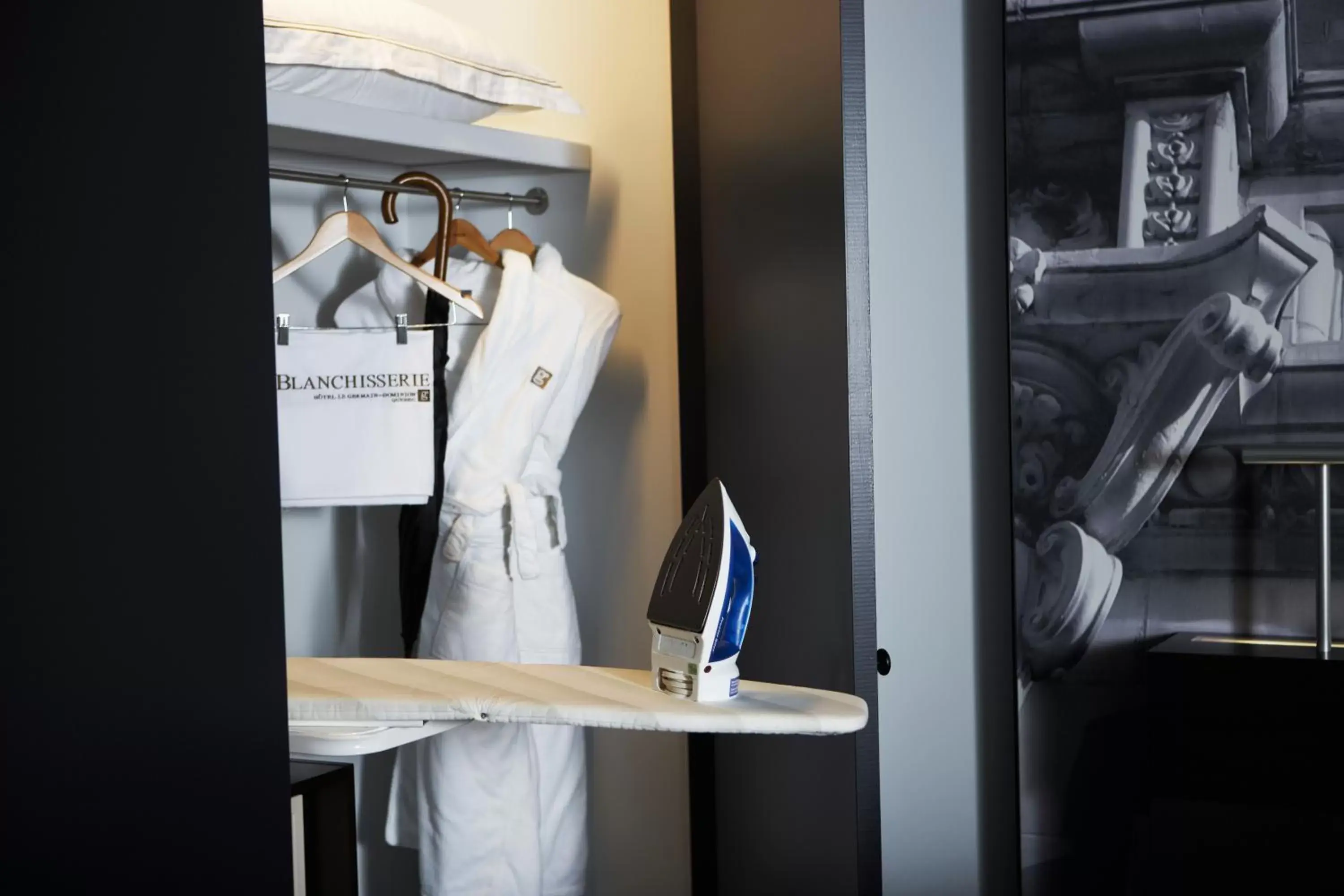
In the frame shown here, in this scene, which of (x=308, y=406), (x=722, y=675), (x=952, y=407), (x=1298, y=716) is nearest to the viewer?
(x=722, y=675)

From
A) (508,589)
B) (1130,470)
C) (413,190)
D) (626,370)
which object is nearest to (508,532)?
(508,589)

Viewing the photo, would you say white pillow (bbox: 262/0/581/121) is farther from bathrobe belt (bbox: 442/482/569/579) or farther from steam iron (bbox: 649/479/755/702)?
steam iron (bbox: 649/479/755/702)

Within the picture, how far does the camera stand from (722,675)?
4.11 feet

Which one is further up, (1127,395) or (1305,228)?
(1305,228)

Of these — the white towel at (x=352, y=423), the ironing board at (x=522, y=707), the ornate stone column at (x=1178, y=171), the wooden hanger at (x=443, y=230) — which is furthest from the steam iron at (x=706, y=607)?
the ornate stone column at (x=1178, y=171)

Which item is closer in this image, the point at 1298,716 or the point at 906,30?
the point at 1298,716

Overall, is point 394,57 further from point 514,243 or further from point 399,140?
point 514,243

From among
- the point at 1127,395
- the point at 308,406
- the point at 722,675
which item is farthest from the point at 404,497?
the point at 1127,395

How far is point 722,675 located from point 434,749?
766 millimetres

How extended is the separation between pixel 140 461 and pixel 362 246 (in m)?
1.48

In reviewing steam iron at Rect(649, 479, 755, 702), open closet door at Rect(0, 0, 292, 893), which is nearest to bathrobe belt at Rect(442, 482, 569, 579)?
steam iron at Rect(649, 479, 755, 702)

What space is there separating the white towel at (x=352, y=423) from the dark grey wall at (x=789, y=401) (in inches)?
18.7

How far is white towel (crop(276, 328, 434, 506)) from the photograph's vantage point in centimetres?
195

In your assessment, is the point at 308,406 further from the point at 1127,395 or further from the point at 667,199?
the point at 1127,395
